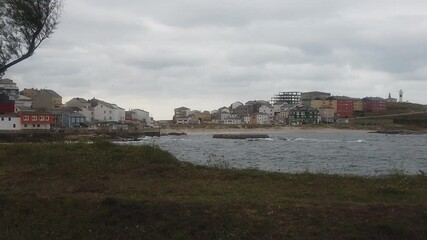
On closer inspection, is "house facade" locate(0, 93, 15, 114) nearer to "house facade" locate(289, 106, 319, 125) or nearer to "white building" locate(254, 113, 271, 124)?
"white building" locate(254, 113, 271, 124)

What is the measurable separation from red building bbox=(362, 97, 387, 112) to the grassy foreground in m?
173

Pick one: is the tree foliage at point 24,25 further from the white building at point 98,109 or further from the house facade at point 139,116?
the house facade at point 139,116

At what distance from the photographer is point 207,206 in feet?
32.0

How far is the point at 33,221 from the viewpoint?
959 centimetres

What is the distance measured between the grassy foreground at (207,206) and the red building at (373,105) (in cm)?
17349

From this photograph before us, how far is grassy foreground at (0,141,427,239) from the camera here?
8922mm

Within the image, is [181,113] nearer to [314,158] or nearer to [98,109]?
[98,109]

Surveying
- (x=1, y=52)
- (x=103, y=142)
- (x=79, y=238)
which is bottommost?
(x=79, y=238)

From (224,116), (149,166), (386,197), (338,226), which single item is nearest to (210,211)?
(338,226)

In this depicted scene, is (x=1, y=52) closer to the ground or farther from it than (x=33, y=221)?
farther from it

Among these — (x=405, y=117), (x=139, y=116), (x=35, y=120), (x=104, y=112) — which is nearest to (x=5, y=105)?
(x=35, y=120)

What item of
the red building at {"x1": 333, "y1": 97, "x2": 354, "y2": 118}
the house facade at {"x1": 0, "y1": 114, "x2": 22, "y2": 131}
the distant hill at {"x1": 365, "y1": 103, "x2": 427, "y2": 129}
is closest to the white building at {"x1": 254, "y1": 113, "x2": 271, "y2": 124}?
the red building at {"x1": 333, "y1": 97, "x2": 354, "y2": 118}

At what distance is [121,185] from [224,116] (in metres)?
166

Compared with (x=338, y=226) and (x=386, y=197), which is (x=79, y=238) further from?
(x=386, y=197)
